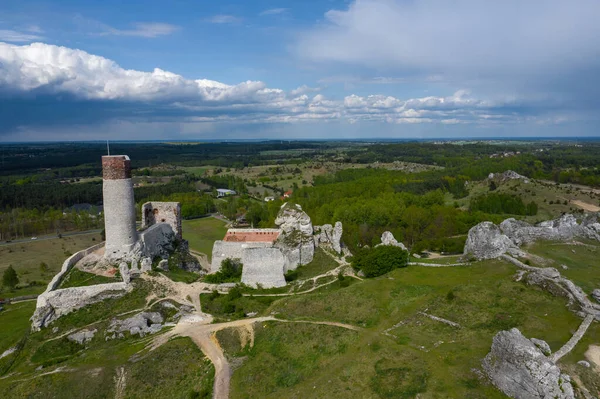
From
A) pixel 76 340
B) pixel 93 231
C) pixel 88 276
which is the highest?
pixel 88 276

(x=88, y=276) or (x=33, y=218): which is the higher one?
(x=88, y=276)

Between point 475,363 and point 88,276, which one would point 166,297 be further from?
point 475,363

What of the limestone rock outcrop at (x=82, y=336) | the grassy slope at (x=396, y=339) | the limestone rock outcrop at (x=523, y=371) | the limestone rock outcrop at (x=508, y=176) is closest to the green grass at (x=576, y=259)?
the grassy slope at (x=396, y=339)

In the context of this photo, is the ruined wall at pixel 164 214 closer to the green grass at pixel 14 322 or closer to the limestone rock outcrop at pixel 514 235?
the green grass at pixel 14 322

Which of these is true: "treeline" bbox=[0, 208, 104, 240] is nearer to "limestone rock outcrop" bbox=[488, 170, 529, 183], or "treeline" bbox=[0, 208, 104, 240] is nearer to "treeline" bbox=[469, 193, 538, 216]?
"treeline" bbox=[469, 193, 538, 216]

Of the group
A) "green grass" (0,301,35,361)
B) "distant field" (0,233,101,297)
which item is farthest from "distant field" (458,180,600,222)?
"distant field" (0,233,101,297)

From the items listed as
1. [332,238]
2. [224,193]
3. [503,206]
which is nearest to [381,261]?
[332,238]

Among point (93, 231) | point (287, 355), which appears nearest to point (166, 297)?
point (287, 355)

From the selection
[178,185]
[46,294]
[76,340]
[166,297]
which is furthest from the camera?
[178,185]
